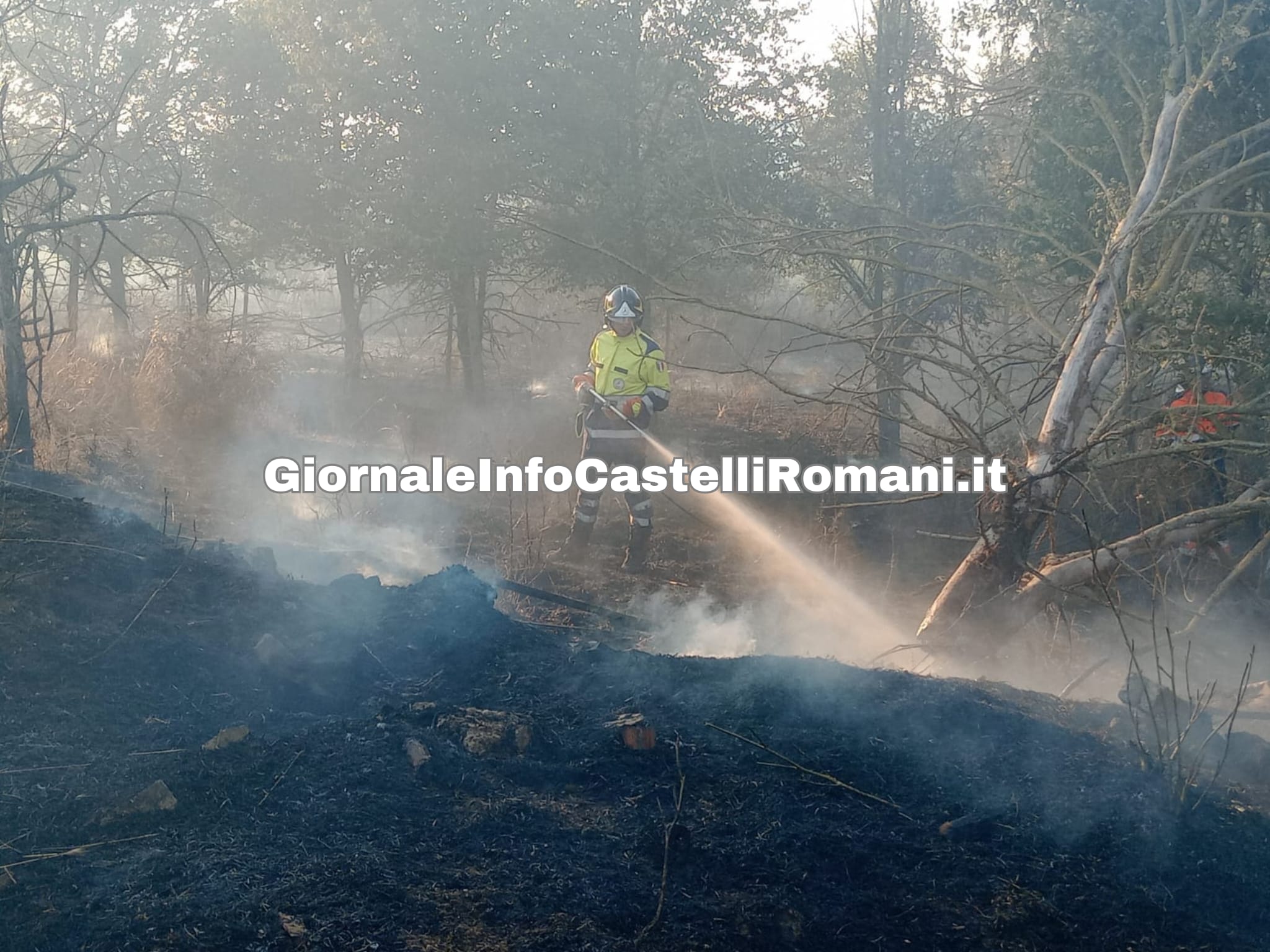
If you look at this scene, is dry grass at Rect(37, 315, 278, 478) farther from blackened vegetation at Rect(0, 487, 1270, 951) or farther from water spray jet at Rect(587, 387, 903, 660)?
blackened vegetation at Rect(0, 487, 1270, 951)

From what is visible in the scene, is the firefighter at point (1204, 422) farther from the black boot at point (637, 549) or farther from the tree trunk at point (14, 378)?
the tree trunk at point (14, 378)

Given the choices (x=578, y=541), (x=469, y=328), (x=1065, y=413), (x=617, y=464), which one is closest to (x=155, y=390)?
(x=469, y=328)

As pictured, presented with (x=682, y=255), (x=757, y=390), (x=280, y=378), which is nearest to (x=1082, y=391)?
(x=682, y=255)

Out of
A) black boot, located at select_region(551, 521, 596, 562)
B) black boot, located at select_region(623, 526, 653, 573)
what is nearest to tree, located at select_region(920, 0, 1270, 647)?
black boot, located at select_region(623, 526, 653, 573)

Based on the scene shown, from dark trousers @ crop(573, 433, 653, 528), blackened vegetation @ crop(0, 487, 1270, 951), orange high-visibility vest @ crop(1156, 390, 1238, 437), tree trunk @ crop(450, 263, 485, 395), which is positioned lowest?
blackened vegetation @ crop(0, 487, 1270, 951)

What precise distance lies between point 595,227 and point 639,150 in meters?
1.52

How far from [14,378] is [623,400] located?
524 centimetres

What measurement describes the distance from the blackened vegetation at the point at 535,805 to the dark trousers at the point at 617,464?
4.21 metres

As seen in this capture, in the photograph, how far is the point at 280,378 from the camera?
16344 mm

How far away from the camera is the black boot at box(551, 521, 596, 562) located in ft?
33.7

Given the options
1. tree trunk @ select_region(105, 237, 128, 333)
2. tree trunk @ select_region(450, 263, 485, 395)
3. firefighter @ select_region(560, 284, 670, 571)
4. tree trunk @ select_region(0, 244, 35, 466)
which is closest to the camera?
tree trunk @ select_region(0, 244, 35, 466)

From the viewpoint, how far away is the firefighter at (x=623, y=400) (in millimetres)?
9516

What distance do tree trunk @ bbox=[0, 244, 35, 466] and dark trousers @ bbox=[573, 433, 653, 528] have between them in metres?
4.77

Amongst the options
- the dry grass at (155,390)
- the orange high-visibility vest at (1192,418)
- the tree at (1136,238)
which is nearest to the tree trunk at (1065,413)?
the tree at (1136,238)
